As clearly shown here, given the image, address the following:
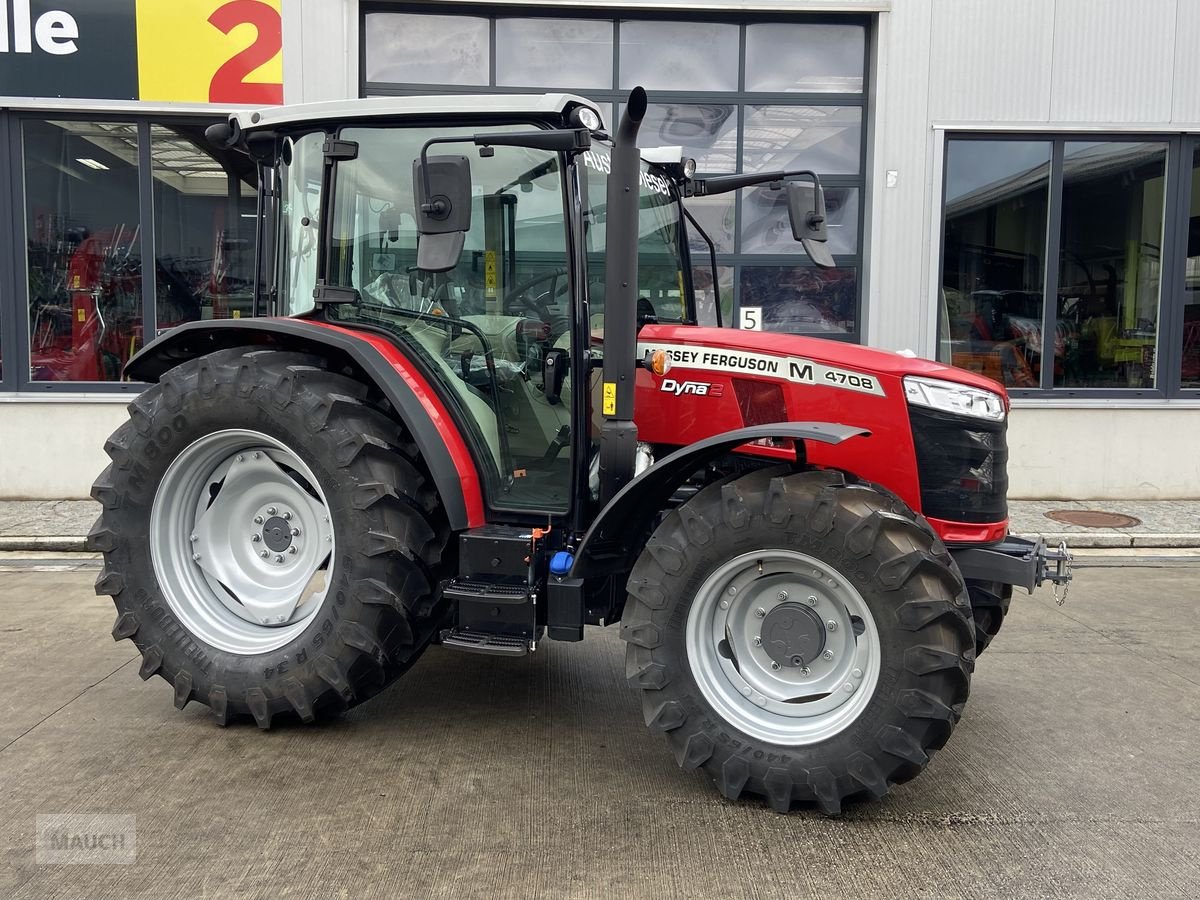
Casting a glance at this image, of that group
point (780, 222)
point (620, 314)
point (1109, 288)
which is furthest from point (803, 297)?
point (620, 314)

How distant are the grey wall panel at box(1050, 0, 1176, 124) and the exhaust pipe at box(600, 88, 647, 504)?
767 cm

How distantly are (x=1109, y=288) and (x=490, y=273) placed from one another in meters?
8.26

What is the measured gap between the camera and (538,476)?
3.98 metres

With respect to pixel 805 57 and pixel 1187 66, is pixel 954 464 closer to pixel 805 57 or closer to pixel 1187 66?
pixel 805 57

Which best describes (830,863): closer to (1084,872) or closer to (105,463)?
(1084,872)

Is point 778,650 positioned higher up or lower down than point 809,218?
lower down

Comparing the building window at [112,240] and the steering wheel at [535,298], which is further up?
the building window at [112,240]

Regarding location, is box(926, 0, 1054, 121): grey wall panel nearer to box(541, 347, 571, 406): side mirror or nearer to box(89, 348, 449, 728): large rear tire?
box(541, 347, 571, 406): side mirror

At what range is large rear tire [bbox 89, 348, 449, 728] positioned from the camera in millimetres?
3730

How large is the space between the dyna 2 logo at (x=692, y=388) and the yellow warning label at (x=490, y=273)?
773 mm

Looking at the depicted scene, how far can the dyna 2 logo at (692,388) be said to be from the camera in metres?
3.82

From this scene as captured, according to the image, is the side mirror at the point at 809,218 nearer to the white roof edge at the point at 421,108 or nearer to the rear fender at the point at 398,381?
the white roof edge at the point at 421,108

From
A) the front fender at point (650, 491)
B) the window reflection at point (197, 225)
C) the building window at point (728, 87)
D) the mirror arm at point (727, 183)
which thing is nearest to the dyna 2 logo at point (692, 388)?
the front fender at point (650, 491)

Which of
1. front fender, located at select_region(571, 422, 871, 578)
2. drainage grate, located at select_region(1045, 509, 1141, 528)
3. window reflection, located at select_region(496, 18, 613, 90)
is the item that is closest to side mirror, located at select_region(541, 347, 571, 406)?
front fender, located at select_region(571, 422, 871, 578)
